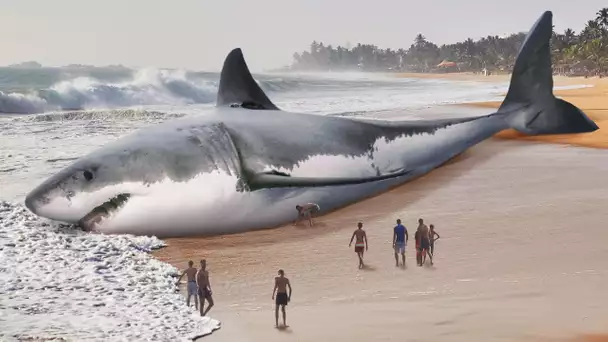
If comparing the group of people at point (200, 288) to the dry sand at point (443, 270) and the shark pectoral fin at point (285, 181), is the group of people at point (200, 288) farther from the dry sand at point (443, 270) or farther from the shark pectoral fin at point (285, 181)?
the shark pectoral fin at point (285, 181)

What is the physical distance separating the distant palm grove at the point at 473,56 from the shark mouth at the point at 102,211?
59.5 m

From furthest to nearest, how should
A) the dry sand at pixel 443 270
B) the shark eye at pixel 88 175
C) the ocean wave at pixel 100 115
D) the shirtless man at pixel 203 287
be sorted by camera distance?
the ocean wave at pixel 100 115, the shark eye at pixel 88 175, the shirtless man at pixel 203 287, the dry sand at pixel 443 270

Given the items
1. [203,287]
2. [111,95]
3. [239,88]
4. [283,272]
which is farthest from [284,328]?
[111,95]

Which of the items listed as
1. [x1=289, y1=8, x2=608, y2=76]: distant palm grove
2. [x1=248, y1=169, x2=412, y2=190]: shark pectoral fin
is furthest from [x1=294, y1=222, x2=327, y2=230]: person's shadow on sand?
[x1=289, y1=8, x2=608, y2=76]: distant palm grove

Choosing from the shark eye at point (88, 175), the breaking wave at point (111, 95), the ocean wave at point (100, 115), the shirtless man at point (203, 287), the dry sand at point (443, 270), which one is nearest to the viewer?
the dry sand at point (443, 270)

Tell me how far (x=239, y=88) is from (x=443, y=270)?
130 inches

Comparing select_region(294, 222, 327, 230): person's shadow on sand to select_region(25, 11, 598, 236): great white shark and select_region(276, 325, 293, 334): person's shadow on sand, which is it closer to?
select_region(25, 11, 598, 236): great white shark

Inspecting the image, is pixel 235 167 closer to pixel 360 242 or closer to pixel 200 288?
pixel 360 242

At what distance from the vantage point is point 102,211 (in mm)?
5027

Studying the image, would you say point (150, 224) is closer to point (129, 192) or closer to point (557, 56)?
point (129, 192)

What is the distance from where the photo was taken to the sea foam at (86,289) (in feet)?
11.2

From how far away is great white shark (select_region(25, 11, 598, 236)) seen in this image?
498 cm

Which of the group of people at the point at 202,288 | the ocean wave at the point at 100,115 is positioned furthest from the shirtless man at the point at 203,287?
the ocean wave at the point at 100,115

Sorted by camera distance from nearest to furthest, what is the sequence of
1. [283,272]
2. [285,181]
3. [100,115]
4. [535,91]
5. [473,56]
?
[283,272], [285,181], [535,91], [100,115], [473,56]
